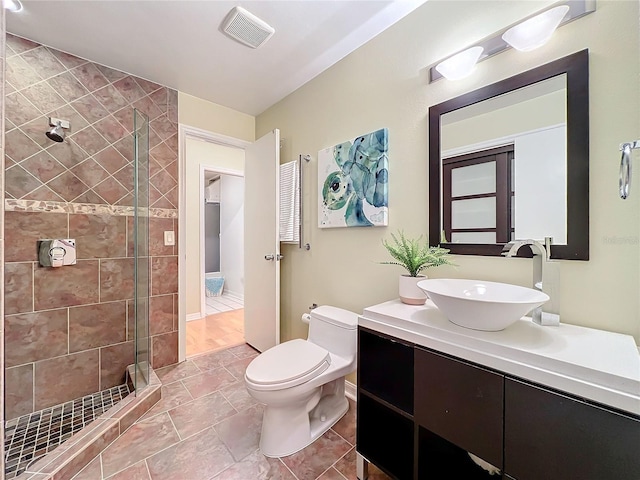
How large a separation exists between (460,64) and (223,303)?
4.24 m

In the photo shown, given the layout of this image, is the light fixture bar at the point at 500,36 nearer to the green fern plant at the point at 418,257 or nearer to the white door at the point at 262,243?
the green fern plant at the point at 418,257

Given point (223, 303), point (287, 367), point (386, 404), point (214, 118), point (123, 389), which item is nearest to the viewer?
point (386, 404)

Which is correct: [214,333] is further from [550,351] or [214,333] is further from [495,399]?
[550,351]

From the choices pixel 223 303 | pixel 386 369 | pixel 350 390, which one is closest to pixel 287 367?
pixel 386 369

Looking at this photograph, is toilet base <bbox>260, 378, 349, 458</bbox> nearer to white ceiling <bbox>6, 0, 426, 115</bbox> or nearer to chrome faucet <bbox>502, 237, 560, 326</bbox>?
chrome faucet <bbox>502, 237, 560, 326</bbox>

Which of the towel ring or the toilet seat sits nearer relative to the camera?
the towel ring

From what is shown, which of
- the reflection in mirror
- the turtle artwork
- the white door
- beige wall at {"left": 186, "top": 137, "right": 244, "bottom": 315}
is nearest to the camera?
the reflection in mirror

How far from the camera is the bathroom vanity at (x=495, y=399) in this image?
2.12 ft

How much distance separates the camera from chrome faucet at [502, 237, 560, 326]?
958 millimetres

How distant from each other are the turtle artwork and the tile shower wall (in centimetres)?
140

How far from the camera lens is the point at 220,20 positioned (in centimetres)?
155

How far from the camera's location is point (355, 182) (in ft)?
5.79

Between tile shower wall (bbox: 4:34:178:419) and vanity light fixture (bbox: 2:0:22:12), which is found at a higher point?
vanity light fixture (bbox: 2:0:22:12)

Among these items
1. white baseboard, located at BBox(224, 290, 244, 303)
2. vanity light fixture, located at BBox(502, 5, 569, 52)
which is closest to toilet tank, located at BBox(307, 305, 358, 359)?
vanity light fixture, located at BBox(502, 5, 569, 52)
